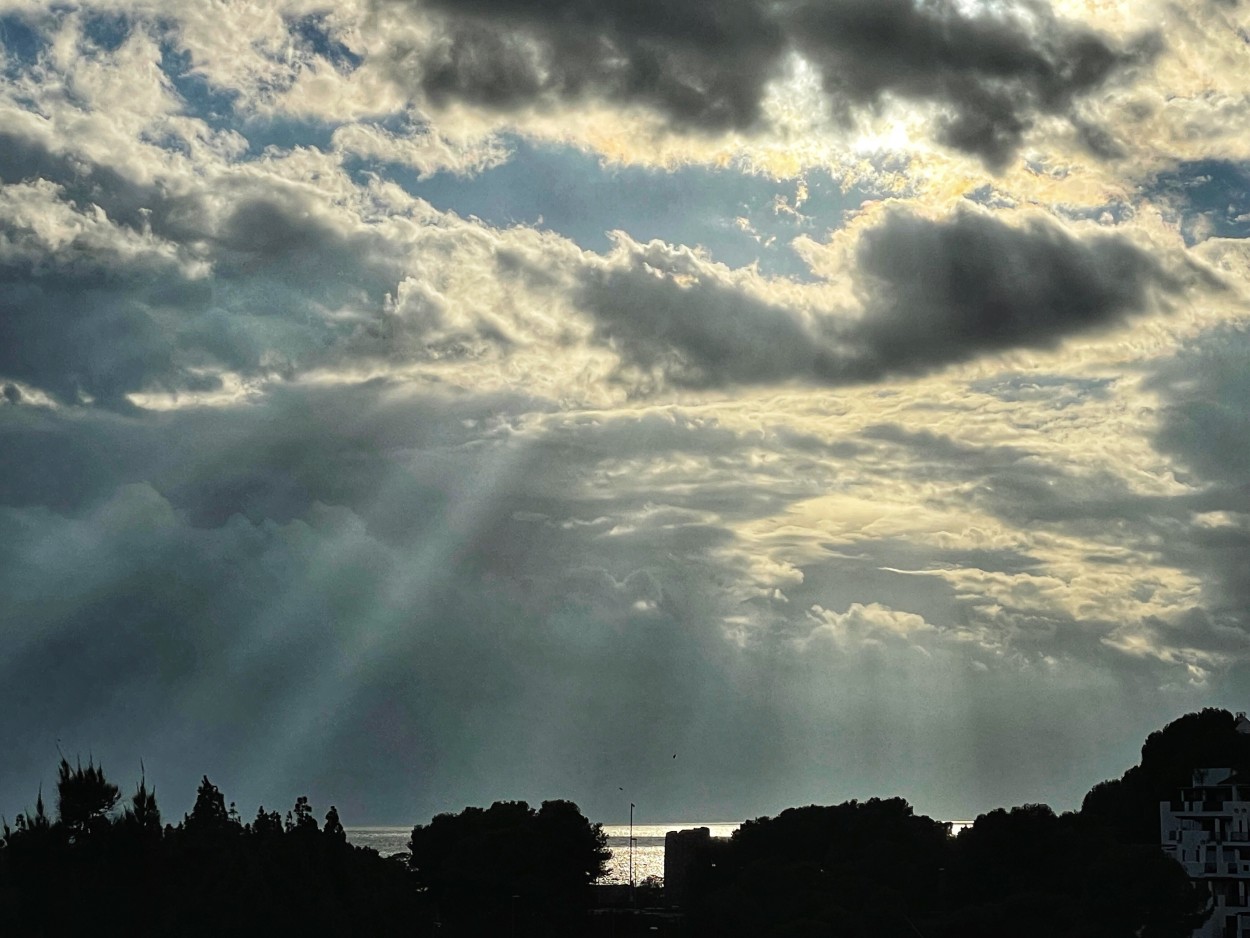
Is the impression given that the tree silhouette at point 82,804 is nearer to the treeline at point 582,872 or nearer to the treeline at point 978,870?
the treeline at point 582,872

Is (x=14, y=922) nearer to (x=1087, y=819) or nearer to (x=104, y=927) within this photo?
(x=104, y=927)

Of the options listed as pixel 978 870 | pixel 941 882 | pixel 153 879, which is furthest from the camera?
pixel 941 882

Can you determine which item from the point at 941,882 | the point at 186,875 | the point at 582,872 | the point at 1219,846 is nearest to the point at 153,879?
the point at 186,875

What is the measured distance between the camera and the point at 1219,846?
438ft

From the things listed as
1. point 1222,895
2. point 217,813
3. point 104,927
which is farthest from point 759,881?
point 104,927

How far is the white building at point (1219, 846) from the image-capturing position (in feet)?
431

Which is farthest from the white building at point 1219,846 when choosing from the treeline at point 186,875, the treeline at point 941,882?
the treeline at point 186,875

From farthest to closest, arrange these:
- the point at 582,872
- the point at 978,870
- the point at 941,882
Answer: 1. the point at 582,872
2. the point at 941,882
3. the point at 978,870

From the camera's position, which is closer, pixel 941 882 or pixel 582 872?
pixel 941 882

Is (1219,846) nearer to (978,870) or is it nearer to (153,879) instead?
(978,870)

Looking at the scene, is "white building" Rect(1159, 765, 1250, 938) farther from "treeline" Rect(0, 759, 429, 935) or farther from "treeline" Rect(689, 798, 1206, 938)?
"treeline" Rect(0, 759, 429, 935)

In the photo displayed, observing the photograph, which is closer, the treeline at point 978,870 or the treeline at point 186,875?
the treeline at point 186,875

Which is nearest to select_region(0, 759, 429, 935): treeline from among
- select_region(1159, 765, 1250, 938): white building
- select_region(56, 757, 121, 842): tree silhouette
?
select_region(56, 757, 121, 842): tree silhouette

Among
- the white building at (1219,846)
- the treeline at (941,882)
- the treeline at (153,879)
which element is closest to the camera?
the treeline at (153,879)
